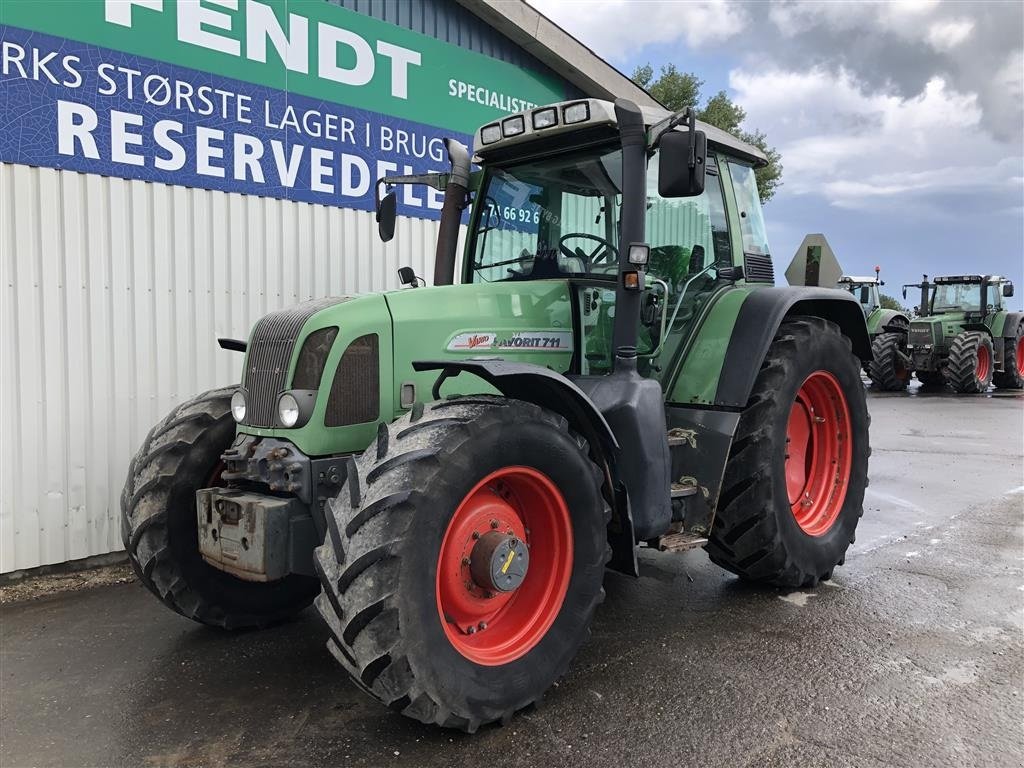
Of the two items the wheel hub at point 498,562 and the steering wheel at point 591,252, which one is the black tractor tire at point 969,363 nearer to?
the steering wheel at point 591,252

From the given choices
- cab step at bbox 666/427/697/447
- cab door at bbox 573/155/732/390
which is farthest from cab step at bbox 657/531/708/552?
cab door at bbox 573/155/732/390

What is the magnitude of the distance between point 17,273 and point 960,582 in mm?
6099

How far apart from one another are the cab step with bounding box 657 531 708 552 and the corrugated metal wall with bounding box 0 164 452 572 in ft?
11.6

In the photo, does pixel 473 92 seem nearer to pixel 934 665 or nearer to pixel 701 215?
pixel 701 215

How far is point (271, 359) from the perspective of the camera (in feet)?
11.5

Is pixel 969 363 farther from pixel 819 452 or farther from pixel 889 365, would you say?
pixel 819 452

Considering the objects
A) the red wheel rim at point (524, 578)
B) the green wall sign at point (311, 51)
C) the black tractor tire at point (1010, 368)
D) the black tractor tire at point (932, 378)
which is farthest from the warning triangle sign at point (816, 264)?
the black tractor tire at point (1010, 368)

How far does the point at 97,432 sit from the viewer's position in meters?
5.24

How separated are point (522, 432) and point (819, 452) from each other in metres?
2.86

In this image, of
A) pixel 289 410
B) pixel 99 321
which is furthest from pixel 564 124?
pixel 99 321

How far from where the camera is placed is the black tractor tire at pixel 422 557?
2.66 m

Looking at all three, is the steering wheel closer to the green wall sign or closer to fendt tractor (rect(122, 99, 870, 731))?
fendt tractor (rect(122, 99, 870, 731))

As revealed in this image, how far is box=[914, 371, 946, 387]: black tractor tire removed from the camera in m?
18.7

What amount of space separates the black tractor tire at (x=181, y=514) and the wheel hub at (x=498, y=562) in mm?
1517
